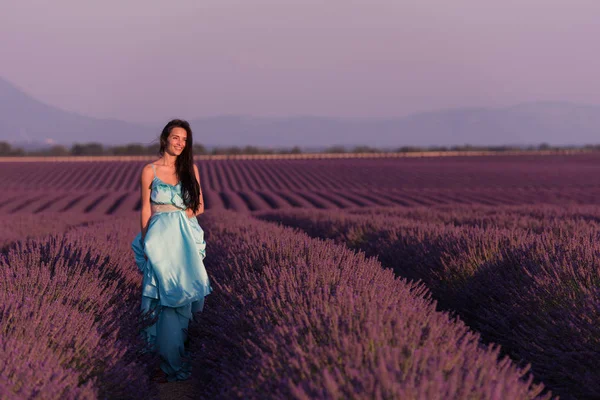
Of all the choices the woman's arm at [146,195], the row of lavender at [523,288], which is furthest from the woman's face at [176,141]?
the row of lavender at [523,288]

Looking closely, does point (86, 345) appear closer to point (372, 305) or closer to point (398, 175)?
point (372, 305)

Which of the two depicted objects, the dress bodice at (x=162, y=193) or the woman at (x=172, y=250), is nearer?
the woman at (x=172, y=250)

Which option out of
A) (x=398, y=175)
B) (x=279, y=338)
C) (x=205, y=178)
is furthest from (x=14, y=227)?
Result: (x=398, y=175)

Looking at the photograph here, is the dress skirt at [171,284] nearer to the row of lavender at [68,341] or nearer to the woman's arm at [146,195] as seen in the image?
the woman's arm at [146,195]

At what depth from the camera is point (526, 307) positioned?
3723 millimetres

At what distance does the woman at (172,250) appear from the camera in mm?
3988

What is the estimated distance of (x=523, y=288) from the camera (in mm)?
3875

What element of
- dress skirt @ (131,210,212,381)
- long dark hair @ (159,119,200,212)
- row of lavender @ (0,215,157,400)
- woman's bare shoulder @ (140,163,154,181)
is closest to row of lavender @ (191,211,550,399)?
dress skirt @ (131,210,212,381)

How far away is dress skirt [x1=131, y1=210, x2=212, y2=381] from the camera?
397cm

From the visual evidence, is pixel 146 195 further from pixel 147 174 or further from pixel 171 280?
pixel 171 280

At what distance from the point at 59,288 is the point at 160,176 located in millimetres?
1067

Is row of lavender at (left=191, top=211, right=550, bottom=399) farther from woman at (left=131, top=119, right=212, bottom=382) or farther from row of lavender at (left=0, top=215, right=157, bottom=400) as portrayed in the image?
row of lavender at (left=0, top=215, right=157, bottom=400)

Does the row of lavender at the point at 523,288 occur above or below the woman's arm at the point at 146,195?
below

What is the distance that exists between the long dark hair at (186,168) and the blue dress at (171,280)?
0.29ft
